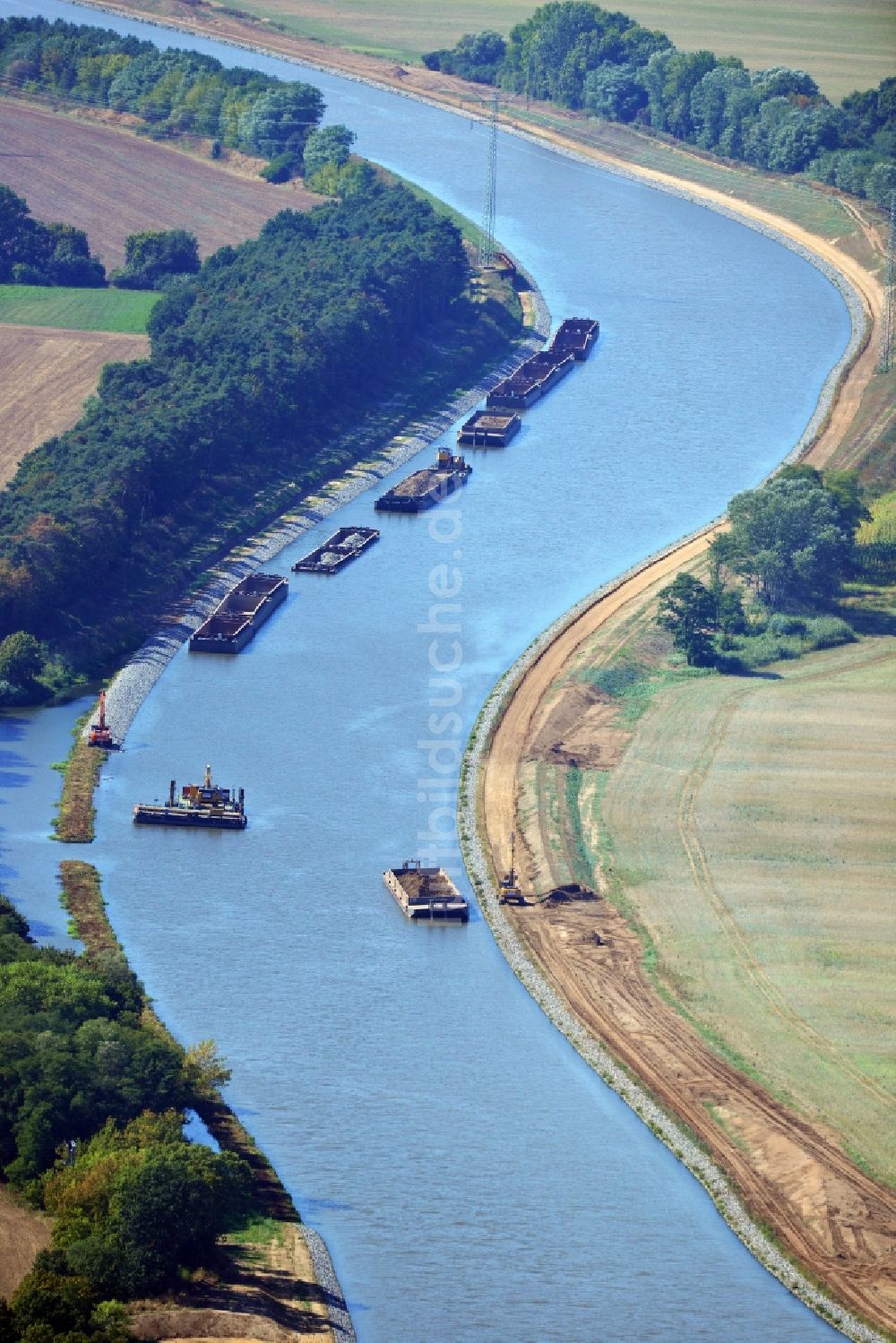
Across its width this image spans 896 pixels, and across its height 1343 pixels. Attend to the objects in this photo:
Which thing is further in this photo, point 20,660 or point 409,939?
point 20,660

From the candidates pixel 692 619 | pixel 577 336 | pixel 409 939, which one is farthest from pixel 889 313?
pixel 409 939


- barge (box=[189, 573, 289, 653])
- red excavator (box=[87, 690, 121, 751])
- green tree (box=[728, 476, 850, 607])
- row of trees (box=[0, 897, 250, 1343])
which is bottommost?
red excavator (box=[87, 690, 121, 751])

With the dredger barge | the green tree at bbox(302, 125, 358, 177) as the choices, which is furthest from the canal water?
the green tree at bbox(302, 125, 358, 177)

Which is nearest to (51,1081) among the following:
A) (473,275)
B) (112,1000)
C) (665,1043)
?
(112,1000)

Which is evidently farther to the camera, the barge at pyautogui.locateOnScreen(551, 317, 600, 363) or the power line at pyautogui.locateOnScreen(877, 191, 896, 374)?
the barge at pyautogui.locateOnScreen(551, 317, 600, 363)

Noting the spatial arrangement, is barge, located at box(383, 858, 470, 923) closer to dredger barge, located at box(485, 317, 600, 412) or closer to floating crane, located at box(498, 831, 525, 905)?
floating crane, located at box(498, 831, 525, 905)

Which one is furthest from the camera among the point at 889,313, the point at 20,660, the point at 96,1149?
the point at 889,313

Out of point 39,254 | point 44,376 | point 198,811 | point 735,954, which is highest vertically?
point 735,954

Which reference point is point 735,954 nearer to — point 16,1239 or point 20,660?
point 16,1239
